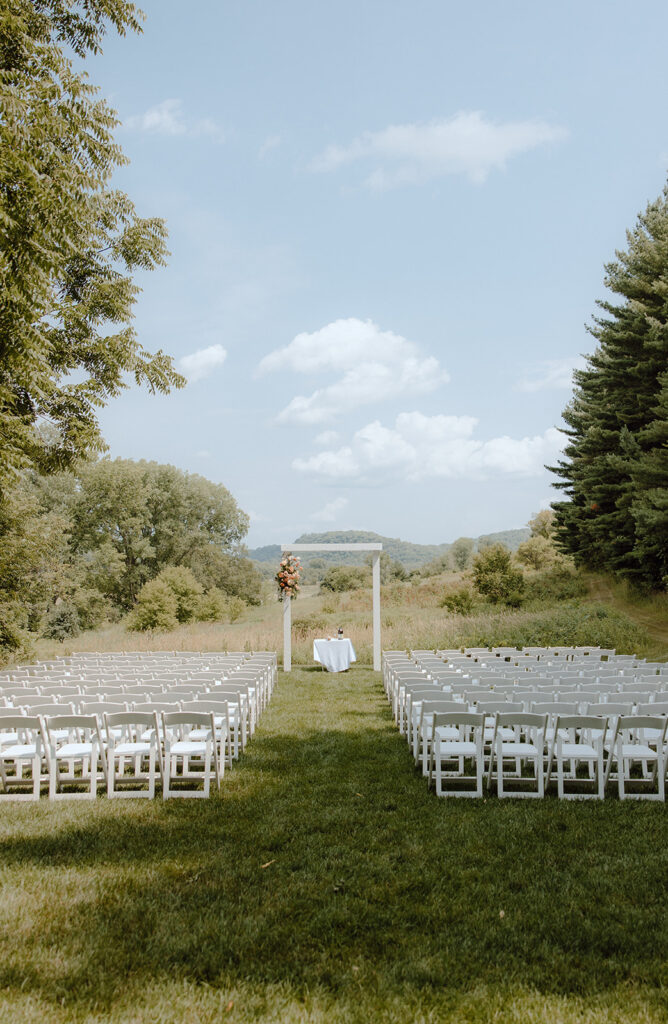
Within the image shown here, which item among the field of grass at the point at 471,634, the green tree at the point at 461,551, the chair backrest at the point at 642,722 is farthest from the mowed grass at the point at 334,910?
the green tree at the point at 461,551

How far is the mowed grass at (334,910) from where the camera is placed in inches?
130

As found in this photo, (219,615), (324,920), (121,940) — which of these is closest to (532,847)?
(324,920)

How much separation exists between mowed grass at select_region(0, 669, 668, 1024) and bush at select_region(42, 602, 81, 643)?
1210 inches

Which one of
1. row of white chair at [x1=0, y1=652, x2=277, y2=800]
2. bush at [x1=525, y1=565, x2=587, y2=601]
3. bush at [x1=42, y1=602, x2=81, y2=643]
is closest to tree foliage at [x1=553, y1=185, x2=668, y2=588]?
bush at [x1=525, y1=565, x2=587, y2=601]

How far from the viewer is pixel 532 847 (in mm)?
5277

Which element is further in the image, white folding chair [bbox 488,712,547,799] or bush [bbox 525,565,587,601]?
bush [bbox 525,565,587,601]

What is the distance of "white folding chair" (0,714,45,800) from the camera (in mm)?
6586

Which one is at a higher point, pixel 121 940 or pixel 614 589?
pixel 614 589

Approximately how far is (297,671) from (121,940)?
46.1 feet

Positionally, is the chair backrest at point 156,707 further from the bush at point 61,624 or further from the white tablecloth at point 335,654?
the bush at point 61,624

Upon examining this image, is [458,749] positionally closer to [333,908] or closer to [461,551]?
[333,908]

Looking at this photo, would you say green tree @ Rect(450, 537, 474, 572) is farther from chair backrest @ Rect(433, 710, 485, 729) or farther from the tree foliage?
chair backrest @ Rect(433, 710, 485, 729)

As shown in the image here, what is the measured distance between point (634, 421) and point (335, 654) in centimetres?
1626

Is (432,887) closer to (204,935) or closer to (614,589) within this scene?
A: (204,935)
